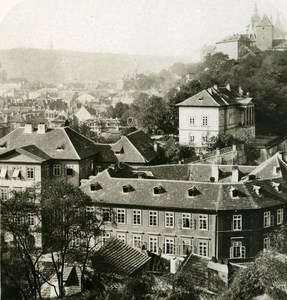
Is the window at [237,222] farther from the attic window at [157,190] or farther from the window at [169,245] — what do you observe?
the attic window at [157,190]

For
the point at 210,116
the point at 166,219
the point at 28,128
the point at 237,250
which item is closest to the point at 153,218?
the point at 166,219

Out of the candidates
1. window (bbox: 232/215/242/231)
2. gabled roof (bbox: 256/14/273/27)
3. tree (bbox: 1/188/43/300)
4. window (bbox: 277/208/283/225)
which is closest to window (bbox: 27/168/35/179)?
window (bbox: 232/215/242/231)

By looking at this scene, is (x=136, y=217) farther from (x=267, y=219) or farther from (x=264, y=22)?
(x=264, y=22)

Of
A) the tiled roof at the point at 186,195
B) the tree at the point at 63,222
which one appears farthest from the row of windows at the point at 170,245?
the tree at the point at 63,222

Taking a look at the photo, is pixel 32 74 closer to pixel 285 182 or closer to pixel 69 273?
pixel 285 182

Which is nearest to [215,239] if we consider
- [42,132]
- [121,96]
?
[42,132]
